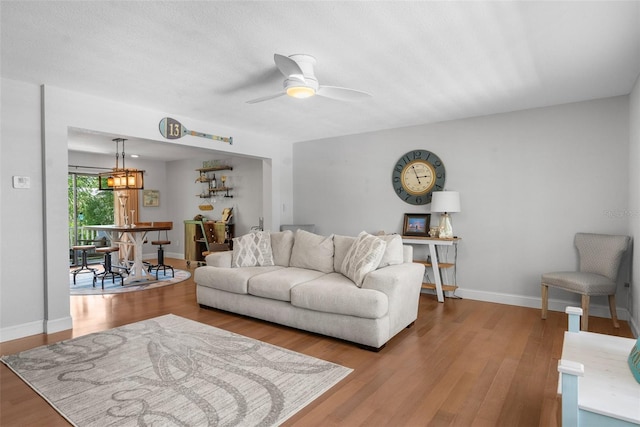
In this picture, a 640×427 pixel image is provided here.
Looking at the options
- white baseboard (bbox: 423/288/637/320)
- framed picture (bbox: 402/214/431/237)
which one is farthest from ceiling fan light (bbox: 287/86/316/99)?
white baseboard (bbox: 423/288/637/320)

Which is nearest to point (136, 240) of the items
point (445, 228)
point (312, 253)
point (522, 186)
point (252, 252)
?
point (252, 252)

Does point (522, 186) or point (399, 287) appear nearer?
point (399, 287)

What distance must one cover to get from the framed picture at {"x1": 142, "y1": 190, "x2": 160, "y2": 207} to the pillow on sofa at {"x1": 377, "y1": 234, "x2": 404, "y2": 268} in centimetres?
717

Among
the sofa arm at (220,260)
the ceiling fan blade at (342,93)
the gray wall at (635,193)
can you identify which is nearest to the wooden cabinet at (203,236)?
the sofa arm at (220,260)

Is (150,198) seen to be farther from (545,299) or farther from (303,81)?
(545,299)

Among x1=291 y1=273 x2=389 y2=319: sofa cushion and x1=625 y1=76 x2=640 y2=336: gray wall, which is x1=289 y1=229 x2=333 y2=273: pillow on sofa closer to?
x1=291 y1=273 x2=389 y2=319: sofa cushion

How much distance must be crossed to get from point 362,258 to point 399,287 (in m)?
0.46

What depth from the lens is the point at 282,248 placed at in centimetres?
457

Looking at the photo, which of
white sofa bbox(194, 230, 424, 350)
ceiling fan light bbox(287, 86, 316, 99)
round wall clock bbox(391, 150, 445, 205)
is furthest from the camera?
round wall clock bbox(391, 150, 445, 205)

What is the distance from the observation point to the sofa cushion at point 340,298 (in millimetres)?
3008

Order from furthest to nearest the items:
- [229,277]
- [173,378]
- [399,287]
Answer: [229,277], [399,287], [173,378]

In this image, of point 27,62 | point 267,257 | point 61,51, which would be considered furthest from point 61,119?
point 267,257

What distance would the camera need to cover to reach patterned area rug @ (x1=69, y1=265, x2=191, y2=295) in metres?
5.36

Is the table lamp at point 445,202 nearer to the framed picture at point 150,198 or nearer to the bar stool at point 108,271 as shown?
the bar stool at point 108,271
